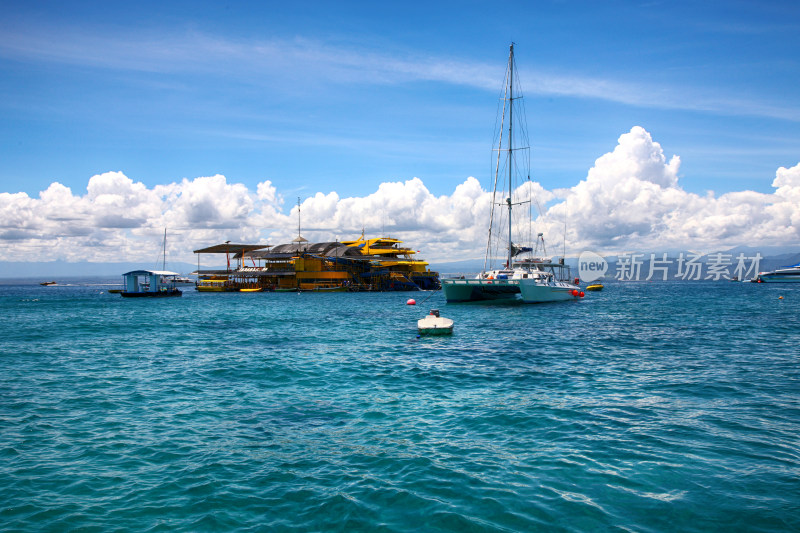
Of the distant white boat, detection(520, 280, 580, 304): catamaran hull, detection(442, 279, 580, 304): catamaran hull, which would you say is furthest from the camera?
the distant white boat

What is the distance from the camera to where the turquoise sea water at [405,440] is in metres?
8.00

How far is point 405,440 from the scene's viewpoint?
11359 millimetres

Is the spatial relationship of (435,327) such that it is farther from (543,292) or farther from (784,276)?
(784,276)

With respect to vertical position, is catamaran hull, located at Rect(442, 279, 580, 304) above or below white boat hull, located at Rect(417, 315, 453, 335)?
above

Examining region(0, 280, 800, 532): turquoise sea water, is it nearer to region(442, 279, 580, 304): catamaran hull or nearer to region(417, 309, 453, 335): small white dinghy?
region(417, 309, 453, 335): small white dinghy

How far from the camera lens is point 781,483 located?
29.1 ft

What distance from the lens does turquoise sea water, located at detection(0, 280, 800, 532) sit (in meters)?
8.00

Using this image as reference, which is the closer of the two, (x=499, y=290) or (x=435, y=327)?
(x=435, y=327)

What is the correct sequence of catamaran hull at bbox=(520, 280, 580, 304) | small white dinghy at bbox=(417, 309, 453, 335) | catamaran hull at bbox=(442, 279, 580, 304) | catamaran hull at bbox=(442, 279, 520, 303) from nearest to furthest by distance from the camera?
1. small white dinghy at bbox=(417, 309, 453, 335)
2. catamaran hull at bbox=(442, 279, 520, 303)
3. catamaran hull at bbox=(442, 279, 580, 304)
4. catamaran hull at bbox=(520, 280, 580, 304)

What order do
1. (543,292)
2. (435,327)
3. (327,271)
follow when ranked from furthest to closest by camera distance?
(327,271) < (543,292) < (435,327)

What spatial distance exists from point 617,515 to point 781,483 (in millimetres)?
3600

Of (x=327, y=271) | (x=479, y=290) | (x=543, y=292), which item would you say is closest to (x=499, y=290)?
(x=479, y=290)

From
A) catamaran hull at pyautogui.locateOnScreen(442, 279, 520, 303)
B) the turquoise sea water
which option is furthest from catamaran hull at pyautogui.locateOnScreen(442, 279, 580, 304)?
the turquoise sea water

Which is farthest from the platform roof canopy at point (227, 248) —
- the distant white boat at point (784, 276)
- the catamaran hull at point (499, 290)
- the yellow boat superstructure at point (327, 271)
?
the distant white boat at point (784, 276)
